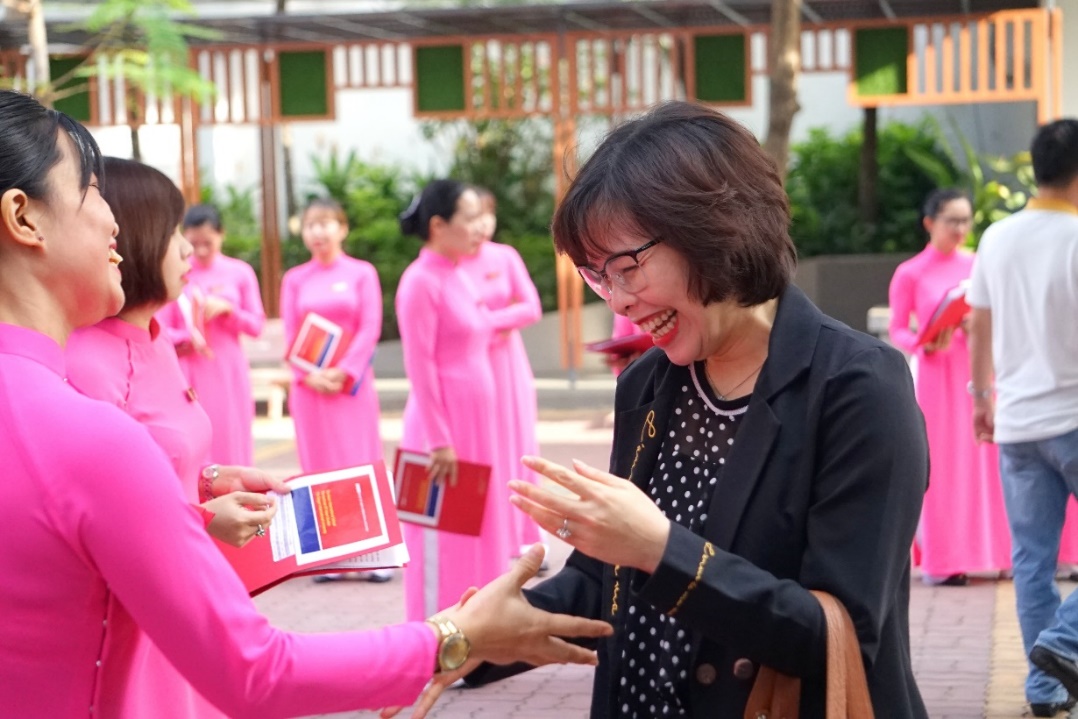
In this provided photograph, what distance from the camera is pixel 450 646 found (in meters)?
2.13

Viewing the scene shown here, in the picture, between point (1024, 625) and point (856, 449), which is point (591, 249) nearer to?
point (856, 449)

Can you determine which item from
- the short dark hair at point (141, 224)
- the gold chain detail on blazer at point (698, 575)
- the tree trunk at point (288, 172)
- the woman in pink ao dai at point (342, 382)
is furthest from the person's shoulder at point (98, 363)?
the tree trunk at point (288, 172)

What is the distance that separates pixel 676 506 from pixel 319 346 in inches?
250

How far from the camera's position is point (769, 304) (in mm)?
2424

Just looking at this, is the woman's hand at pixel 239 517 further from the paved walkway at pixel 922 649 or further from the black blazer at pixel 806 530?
the paved walkway at pixel 922 649

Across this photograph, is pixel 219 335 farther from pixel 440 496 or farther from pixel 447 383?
pixel 440 496

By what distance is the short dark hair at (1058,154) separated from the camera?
5340 mm

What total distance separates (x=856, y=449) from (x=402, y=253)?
755 inches

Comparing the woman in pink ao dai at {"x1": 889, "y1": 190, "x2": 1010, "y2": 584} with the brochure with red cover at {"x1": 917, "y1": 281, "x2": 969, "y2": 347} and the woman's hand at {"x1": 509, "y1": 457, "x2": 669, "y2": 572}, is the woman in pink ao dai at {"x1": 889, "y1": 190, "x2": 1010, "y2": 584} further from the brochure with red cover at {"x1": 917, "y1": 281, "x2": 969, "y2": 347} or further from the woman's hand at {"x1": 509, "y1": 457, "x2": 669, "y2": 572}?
the woman's hand at {"x1": 509, "y1": 457, "x2": 669, "y2": 572}

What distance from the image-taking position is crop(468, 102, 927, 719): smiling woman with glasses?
81.8 inches

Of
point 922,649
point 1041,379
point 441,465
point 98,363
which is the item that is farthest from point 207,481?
point 922,649

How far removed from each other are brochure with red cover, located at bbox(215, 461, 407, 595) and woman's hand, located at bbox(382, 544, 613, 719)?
1.45ft

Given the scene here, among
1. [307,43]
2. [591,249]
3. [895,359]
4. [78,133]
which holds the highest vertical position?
[307,43]

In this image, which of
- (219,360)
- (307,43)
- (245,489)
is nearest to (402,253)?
Result: (307,43)
